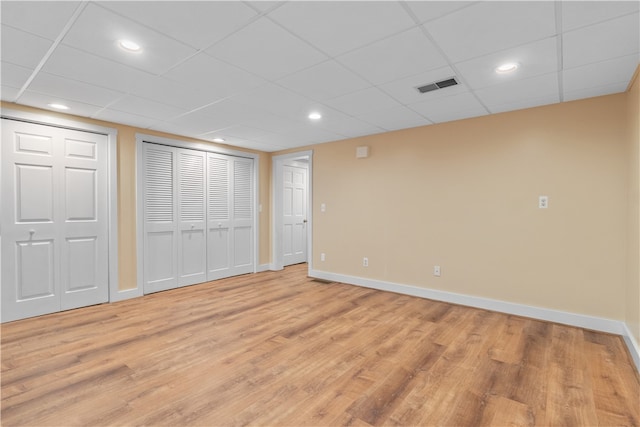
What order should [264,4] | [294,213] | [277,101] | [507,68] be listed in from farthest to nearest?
1. [294,213]
2. [277,101]
3. [507,68]
4. [264,4]

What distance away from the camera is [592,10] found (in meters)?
1.73

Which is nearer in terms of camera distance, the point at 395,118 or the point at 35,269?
the point at 35,269

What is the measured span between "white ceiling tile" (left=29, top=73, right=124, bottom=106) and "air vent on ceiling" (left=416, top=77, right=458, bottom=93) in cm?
293

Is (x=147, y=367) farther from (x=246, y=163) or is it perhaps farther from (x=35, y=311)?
(x=246, y=163)

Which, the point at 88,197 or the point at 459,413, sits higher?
the point at 88,197

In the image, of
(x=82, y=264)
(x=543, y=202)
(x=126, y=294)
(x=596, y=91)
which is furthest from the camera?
(x=126, y=294)

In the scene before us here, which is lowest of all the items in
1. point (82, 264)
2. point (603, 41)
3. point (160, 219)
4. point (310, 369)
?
point (310, 369)

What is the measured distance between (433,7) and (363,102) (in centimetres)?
154

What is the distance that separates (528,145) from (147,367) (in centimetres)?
431

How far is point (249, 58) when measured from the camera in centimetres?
231

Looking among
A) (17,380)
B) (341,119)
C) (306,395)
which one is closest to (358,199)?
(341,119)

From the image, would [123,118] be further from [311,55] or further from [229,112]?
[311,55]

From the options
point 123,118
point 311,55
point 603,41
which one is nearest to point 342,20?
point 311,55

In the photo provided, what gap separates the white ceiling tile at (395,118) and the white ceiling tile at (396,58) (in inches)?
36.8
